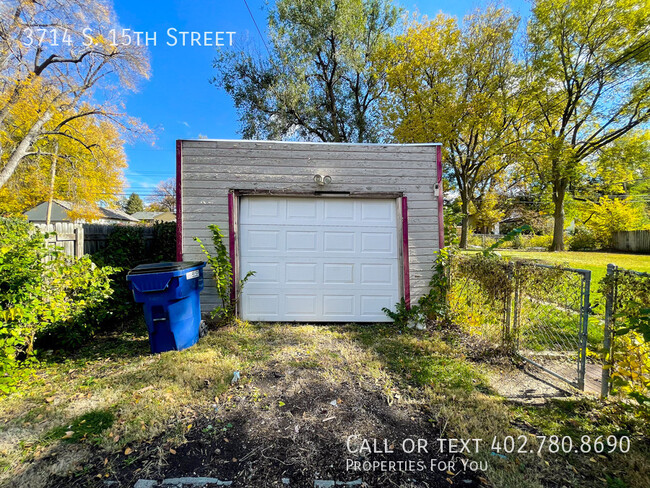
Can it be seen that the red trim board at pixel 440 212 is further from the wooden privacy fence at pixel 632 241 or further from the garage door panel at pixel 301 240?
the wooden privacy fence at pixel 632 241

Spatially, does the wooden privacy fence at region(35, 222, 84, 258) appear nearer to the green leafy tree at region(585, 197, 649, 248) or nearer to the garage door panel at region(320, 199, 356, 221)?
the garage door panel at region(320, 199, 356, 221)

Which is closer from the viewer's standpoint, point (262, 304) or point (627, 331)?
point (627, 331)

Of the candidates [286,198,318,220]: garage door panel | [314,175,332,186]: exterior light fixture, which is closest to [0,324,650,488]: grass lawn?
[286,198,318,220]: garage door panel

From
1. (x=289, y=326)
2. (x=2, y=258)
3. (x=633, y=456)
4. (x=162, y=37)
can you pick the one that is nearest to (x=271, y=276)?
(x=289, y=326)

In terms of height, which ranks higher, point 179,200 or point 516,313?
point 179,200

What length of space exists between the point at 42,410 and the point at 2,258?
1.39 meters

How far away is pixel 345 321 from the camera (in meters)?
4.42

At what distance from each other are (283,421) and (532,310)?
3071mm

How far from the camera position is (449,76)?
1198 cm

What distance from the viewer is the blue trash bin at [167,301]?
2.98m

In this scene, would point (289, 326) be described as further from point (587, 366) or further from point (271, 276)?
point (587, 366)

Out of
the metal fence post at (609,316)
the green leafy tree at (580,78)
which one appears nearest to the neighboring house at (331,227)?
the metal fence post at (609,316)

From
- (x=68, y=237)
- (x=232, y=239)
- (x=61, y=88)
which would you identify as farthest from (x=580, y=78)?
(x=61, y=88)

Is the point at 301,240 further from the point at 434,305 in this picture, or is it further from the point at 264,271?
the point at 434,305
